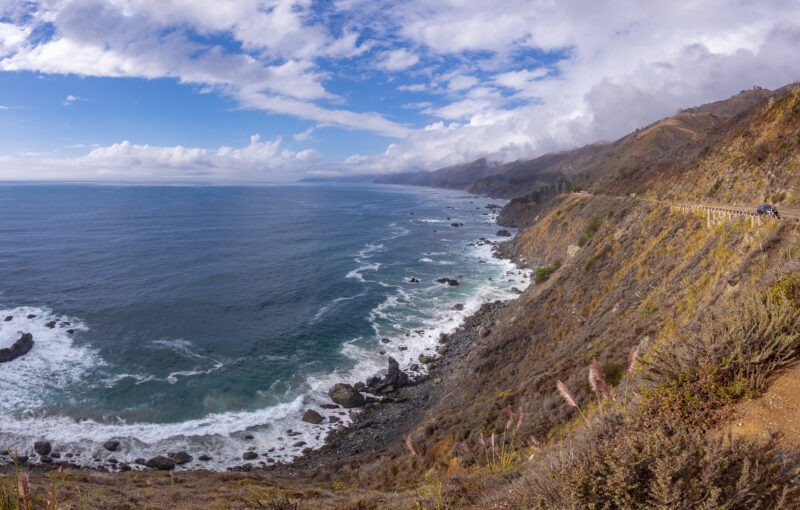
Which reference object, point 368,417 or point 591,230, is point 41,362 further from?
point 591,230

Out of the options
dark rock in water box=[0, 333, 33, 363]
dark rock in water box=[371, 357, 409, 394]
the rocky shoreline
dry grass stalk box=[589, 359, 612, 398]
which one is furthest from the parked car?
dark rock in water box=[0, 333, 33, 363]

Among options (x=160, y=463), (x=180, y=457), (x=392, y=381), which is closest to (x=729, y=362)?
(x=392, y=381)

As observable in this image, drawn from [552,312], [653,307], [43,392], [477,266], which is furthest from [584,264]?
[43,392]

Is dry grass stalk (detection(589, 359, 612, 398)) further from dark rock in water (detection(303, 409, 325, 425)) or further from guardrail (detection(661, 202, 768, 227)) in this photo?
dark rock in water (detection(303, 409, 325, 425))

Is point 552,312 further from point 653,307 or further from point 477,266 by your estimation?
point 477,266

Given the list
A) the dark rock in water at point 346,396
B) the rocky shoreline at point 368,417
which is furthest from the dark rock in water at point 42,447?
the dark rock in water at point 346,396
